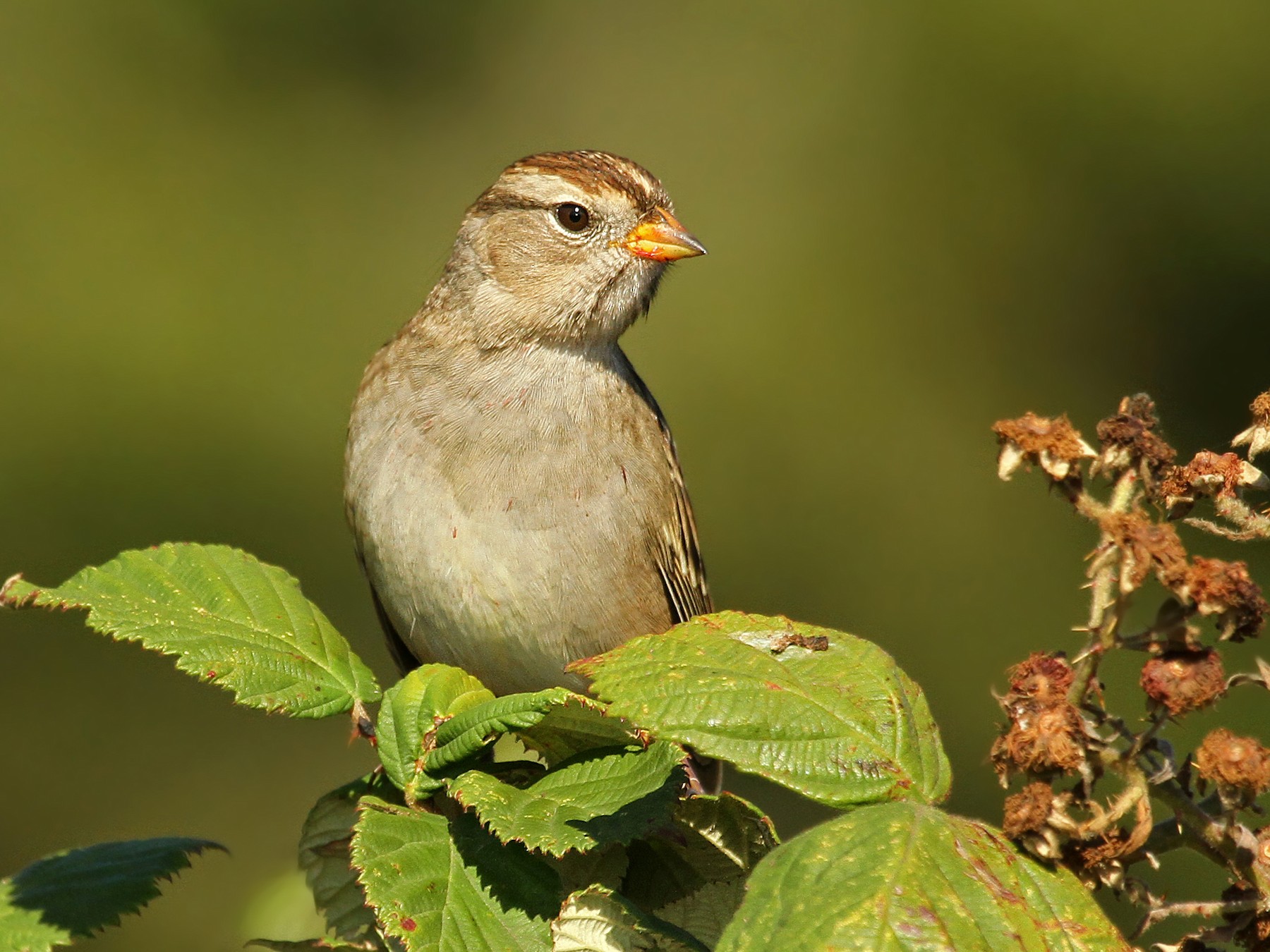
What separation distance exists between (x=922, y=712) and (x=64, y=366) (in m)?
8.17

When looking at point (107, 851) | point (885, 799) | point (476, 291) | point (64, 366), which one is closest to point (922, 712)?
point (885, 799)

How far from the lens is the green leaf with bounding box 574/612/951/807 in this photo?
1.77 metres

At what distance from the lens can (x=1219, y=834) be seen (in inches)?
60.7

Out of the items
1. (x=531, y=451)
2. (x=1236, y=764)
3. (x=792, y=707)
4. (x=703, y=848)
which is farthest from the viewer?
(x=531, y=451)

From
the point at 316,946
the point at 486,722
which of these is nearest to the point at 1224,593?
the point at 486,722

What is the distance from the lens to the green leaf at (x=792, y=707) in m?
1.77

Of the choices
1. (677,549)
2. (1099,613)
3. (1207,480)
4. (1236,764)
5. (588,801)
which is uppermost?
(1207,480)

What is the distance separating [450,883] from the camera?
2.05 meters

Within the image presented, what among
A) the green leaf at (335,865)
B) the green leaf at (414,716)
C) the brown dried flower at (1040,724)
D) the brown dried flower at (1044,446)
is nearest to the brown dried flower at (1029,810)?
the brown dried flower at (1040,724)

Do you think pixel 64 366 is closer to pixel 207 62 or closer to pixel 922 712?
pixel 207 62

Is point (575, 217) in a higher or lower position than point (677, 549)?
higher

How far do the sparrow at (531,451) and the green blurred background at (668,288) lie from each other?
4702 millimetres

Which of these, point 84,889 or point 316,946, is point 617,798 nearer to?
point 316,946

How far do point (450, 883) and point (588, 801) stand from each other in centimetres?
20
